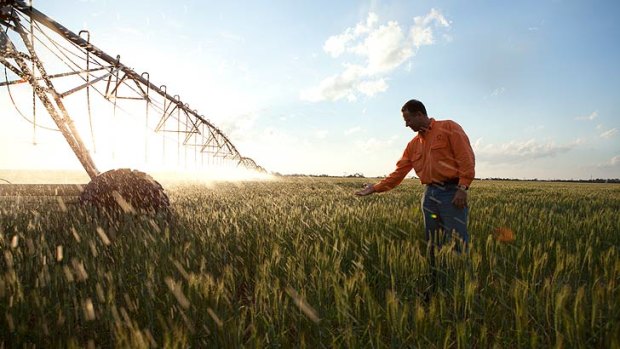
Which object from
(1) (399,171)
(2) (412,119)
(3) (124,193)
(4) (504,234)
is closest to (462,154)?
(2) (412,119)

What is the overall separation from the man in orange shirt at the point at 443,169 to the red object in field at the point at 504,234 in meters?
0.95

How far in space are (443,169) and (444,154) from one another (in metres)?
0.17

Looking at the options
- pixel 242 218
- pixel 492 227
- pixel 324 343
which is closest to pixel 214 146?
pixel 242 218

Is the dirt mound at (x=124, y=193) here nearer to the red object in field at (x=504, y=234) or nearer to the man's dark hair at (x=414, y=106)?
the man's dark hair at (x=414, y=106)

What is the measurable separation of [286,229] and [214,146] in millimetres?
25042

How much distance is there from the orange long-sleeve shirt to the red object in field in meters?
1.27

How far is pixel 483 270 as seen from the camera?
3.20 meters

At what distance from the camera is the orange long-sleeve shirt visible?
363 cm

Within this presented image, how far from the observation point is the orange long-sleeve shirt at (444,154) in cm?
363

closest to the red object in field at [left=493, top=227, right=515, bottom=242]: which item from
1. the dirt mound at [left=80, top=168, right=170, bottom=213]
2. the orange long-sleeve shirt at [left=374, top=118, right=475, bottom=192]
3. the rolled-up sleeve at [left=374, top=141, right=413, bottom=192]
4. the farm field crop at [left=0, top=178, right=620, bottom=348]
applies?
the farm field crop at [left=0, top=178, right=620, bottom=348]

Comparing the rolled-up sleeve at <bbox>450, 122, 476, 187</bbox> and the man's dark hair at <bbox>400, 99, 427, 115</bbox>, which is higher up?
the man's dark hair at <bbox>400, 99, 427, 115</bbox>

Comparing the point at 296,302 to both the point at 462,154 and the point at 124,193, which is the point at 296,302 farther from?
the point at 124,193

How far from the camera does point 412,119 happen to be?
155 inches

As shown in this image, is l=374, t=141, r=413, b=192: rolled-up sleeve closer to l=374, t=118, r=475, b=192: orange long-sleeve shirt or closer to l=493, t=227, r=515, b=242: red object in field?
l=374, t=118, r=475, b=192: orange long-sleeve shirt
